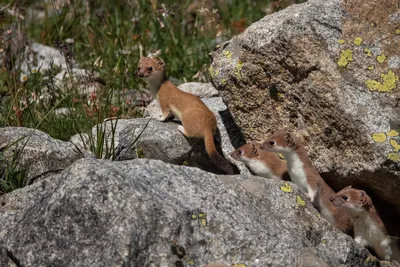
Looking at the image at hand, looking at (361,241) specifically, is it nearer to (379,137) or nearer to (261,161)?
(379,137)

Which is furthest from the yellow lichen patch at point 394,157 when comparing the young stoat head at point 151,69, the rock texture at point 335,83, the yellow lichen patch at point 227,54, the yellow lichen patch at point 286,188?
the young stoat head at point 151,69

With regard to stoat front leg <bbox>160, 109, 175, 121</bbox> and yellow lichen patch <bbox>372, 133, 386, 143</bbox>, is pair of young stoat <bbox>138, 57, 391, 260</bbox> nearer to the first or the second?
stoat front leg <bbox>160, 109, 175, 121</bbox>

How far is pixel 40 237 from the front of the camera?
186 inches

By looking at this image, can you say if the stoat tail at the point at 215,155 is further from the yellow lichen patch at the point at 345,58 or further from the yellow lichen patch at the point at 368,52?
the yellow lichen patch at the point at 368,52

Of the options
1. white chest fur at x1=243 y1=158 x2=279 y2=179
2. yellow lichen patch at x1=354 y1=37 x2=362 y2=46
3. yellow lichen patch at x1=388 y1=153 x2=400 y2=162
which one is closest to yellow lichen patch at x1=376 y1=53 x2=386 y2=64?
yellow lichen patch at x1=354 y1=37 x2=362 y2=46

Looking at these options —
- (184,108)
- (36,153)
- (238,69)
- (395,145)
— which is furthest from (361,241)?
(36,153)

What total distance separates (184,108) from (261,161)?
2.82 ft

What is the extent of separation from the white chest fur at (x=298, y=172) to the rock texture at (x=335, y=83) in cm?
13

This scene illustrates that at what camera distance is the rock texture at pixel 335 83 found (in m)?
5.73

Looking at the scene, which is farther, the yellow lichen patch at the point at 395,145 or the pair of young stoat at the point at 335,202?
the pair of young stoat at the point at 335,202

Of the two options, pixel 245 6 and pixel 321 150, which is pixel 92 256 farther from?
pixel 245 6

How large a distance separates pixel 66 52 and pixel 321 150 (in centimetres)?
237

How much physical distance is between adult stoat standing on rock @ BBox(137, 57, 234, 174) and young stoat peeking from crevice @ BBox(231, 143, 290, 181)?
0.14m

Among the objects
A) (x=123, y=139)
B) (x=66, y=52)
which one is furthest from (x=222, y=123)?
(x=66, y=52)
